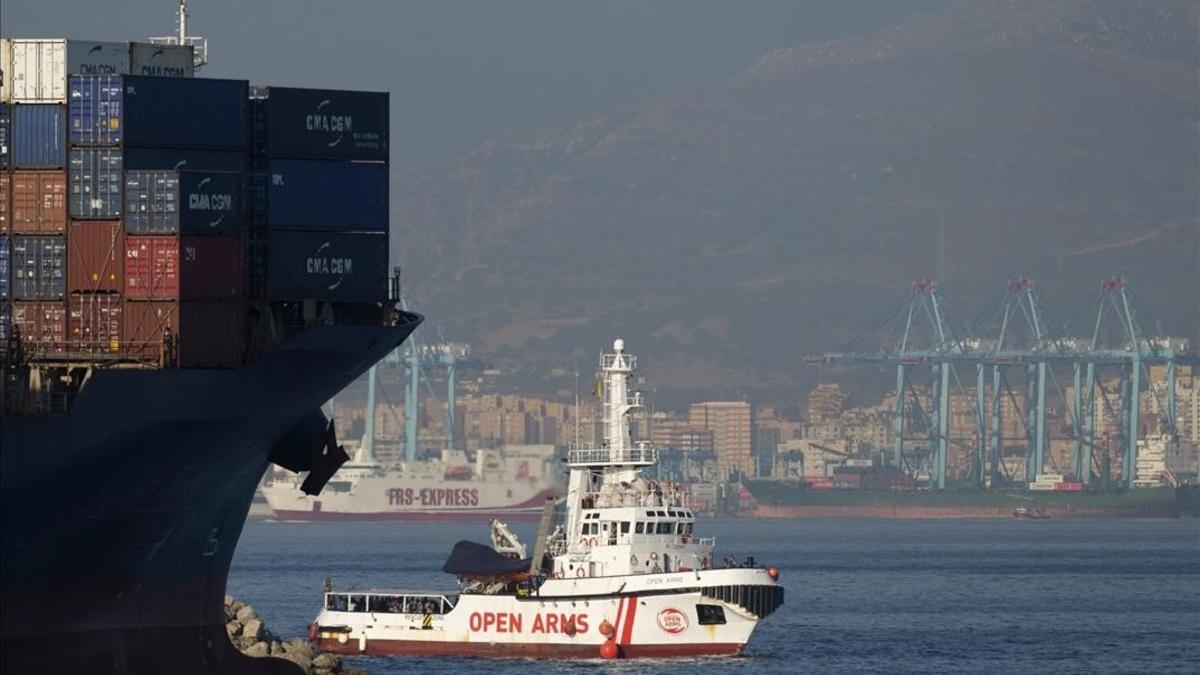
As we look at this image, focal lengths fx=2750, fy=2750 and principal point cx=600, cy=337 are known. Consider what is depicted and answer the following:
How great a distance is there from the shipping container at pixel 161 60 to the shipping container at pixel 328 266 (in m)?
4.00

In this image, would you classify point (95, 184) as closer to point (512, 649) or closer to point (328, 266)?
point (328, 266)

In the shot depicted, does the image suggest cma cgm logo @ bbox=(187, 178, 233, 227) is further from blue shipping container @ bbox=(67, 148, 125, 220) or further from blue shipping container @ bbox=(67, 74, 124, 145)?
blue shipping container @ bbox=(67, 74, 124, 145)

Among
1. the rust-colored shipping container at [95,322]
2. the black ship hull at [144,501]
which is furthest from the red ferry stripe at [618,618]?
the rust-colored shipping container at [95,322]

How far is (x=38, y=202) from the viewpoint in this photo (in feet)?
171

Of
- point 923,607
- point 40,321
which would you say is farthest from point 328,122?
point 923,607

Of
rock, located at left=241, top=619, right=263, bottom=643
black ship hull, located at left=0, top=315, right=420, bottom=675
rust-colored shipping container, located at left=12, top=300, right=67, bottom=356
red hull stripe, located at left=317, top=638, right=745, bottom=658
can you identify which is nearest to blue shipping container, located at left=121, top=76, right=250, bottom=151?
rust-colored shipping container, located at left=12, top=300, right=67, bottom=356

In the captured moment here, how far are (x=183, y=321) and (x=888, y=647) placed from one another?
102 feet

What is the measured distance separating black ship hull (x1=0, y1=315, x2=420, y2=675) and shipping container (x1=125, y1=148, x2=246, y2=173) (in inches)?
153

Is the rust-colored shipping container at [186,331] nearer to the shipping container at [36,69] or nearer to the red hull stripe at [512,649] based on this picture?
the shipping container at [36,69]

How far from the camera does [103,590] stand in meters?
53.0

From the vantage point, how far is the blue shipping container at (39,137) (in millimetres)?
52219

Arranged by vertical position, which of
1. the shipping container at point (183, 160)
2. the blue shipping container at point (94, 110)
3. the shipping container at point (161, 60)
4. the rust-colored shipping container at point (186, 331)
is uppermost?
the shipping container at point (161, 60)

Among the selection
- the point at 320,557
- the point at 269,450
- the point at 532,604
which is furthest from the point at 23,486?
the point at 320,557

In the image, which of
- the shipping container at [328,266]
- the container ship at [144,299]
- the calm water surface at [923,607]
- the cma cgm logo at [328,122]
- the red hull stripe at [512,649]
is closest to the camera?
the container ship at [144,299]
